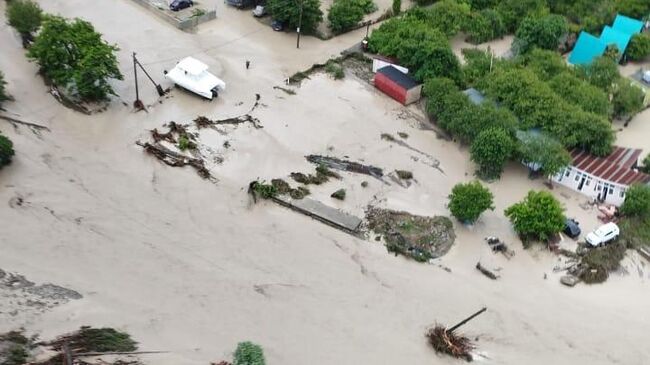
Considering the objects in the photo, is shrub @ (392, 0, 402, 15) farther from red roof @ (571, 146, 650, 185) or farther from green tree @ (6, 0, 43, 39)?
green tree @ (6, 0, 43, 39)

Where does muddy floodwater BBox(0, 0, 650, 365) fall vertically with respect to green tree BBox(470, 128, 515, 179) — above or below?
below

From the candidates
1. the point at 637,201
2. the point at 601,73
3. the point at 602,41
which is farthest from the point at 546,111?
the point at 602,41

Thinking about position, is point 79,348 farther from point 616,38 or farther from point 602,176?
point 616,38

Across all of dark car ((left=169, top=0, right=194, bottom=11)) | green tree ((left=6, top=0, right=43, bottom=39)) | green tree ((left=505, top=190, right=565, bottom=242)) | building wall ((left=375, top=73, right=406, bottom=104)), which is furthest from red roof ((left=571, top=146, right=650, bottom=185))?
green tree ((left=6, top=0, right=43, bottom=39))

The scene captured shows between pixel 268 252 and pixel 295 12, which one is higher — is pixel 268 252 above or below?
below

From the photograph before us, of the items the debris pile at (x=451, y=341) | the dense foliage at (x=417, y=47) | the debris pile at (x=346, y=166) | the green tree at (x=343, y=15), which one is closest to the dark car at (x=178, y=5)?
the green tree at (x=343, y=15)

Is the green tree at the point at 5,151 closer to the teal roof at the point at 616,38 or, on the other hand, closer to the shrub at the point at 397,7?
the shrub at the point at 397,7
